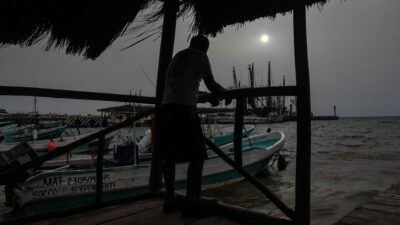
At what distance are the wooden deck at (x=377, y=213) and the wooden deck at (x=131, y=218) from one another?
1155mm

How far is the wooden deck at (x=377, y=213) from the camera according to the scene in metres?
2.76

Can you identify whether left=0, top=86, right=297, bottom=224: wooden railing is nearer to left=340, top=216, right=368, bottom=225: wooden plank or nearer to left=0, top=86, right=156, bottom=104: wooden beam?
left=0, top=86, right=156, bottom=104: wooden beam

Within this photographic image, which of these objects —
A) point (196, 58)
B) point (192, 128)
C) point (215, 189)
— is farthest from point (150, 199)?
point (215, 189)

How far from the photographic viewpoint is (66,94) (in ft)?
8.85

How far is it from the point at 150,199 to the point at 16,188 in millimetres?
4589

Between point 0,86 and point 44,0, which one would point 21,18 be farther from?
point 0,86

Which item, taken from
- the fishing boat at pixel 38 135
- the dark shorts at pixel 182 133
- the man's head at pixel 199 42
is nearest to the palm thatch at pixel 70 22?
the man's head at pixel 199 42

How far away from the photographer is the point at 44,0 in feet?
9.11

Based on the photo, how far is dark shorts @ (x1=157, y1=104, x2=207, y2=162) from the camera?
103 inches

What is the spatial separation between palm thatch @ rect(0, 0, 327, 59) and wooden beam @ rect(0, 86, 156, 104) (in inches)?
31.2

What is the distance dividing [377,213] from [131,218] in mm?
2524

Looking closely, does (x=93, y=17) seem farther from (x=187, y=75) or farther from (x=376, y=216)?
(x=376, y=216)

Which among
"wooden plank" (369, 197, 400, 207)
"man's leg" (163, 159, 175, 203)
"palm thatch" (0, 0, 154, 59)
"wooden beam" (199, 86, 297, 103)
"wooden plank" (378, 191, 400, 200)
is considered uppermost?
"palm thatch" (0, 0, 154, 59)

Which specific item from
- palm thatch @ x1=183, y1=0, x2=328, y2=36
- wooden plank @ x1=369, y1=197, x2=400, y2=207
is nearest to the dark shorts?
palm thatch @ x1=183, y1=0, x2=328, y2=36
